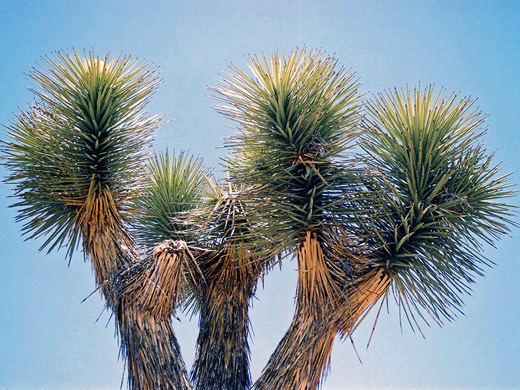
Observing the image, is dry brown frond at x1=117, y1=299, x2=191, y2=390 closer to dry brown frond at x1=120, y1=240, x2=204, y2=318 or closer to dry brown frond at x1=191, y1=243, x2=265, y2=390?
dry brown frond at x1=120, y1=240, x2=204, y2=318

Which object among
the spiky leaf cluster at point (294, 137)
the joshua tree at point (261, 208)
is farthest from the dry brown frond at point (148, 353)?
the spiky leaf cluster at point (294, 137)

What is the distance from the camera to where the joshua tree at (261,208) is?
565 cm

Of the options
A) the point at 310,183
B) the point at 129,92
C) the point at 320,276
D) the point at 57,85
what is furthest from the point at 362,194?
the point at 57,85

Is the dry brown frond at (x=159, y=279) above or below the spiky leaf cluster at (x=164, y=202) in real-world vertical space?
below

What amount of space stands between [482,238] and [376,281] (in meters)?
1.09

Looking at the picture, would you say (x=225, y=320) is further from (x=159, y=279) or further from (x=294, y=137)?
(x=294, y=137)

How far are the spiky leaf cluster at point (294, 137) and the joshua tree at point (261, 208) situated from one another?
19mm

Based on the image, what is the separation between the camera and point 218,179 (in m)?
6.80

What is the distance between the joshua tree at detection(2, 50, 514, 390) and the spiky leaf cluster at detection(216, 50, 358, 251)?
0.06 ft

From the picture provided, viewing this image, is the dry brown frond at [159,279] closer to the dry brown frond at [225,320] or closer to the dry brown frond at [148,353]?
the dry brown frond at [148,353]

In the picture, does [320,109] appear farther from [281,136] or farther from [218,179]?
[218,179]

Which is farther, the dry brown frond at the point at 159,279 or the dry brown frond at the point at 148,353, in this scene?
the dry brown frond at the point at 159,279

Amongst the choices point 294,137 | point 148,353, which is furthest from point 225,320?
point 294,137

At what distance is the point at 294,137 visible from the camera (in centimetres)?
593
